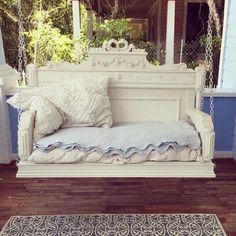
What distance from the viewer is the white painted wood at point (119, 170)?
1.89m

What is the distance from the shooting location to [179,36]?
4.47m

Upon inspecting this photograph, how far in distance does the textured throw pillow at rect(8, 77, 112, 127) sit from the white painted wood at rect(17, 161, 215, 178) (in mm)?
430

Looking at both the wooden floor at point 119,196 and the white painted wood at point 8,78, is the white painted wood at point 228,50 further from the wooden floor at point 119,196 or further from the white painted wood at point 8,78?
the white painted wood at point 8,78

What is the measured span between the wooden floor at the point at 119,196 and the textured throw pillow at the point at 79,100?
640 mm

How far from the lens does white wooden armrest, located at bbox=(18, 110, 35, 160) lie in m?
1.85

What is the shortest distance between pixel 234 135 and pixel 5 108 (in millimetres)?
2376

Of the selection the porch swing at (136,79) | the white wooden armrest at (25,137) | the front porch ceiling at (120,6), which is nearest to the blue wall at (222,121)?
the porch swing at (136,79)

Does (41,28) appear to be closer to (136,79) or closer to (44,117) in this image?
(136,79)

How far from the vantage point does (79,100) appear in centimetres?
222

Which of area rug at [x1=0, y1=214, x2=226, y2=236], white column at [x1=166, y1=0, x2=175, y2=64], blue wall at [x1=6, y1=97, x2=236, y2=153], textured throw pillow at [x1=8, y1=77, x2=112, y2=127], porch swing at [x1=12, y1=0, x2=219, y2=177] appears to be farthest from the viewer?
white column at [x1=166, y1=0, x2=175, y2=64]

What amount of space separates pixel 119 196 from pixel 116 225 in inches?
16.1

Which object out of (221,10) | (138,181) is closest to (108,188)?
(138,181)

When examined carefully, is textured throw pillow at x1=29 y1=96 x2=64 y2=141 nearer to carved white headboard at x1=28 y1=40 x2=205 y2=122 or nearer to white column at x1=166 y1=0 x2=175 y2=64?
carved white headboard at x1=28 y1=40 x2=205 y2=122

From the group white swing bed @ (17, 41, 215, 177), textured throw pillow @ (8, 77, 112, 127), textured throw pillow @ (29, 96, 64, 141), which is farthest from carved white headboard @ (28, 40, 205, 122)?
textured throw pillow @ (29, 96, 64, 141)
